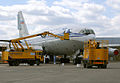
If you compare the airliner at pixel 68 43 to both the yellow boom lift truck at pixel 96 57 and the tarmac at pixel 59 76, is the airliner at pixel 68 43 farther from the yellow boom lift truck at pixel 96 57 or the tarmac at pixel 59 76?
the tarmac at pixel 59 76

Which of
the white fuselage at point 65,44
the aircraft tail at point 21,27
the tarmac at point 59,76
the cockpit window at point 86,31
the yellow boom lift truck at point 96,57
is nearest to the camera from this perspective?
the tarmac at point 59,76

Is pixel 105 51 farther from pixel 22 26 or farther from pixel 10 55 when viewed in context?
pixel 22 26

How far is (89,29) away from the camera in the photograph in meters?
30.0

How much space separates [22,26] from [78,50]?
22.7m

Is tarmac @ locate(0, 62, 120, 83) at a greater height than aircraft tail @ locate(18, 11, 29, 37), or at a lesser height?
lesser

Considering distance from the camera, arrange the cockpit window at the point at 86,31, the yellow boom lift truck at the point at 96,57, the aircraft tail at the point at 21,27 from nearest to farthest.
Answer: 1. the yellow boom lift truck at the point at 96,57
2. the cockpit window at the point at 86,31
3. the aircraft tail at the point at 21,27

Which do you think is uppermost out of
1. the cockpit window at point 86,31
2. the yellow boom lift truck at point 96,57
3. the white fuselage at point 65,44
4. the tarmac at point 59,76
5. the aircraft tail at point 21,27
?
the aircraft tail at point 21,27

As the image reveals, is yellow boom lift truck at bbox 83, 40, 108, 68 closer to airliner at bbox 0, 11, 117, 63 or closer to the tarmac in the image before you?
the tarmac

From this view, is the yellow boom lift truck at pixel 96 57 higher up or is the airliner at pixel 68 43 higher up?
the airliner at pixel 68 43

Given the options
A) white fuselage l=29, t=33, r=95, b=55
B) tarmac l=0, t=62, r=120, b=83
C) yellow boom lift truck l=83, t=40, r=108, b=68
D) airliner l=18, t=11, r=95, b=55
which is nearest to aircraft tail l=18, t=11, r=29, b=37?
airliner l=18, t=11, r=95, b=55

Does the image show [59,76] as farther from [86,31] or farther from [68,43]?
[68,43]

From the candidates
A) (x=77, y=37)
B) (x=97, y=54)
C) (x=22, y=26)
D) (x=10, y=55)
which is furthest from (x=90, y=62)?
(x=22, y=26)

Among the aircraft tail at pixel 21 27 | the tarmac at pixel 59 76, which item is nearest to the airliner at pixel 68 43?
the aircraft tail at pixel 21 27

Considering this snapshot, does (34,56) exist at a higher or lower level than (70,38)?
lower
